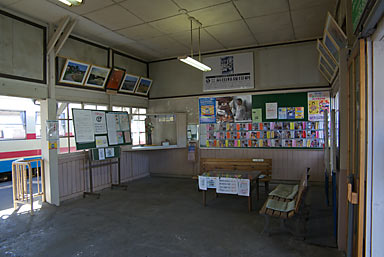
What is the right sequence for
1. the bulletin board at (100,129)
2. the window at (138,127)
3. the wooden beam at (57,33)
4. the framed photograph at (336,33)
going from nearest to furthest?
the framed photograph at (336,33)
the wooden beam at (57,33)
the bulletin board at (100,129)
the window at (138,127)

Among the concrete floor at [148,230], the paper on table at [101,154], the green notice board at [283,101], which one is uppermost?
the green notice board at [283,101]

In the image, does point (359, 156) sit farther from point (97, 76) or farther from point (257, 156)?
point (97, 76)

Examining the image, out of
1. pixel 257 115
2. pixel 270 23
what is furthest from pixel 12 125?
pixel 270 23

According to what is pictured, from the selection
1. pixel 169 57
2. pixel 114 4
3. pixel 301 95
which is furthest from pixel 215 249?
pixel 169 57

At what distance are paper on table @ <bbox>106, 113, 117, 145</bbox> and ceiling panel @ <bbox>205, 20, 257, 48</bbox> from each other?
126 inches

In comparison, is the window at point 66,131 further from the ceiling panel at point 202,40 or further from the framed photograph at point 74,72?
the ceiling panel at point 202,40

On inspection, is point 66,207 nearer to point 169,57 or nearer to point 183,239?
point 183,239

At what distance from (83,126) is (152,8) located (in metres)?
2.97

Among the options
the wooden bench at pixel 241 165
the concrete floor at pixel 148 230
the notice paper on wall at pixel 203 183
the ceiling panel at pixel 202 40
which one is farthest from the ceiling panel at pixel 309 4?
the concrete floor at pixel 148 230

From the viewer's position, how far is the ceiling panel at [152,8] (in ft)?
14.6

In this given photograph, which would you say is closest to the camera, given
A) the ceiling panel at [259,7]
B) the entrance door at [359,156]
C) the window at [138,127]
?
the entrance door at [359,156]

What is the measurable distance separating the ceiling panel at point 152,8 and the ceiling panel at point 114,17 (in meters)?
0.18

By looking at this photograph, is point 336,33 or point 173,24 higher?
point 173,24

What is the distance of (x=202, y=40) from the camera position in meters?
6.55
